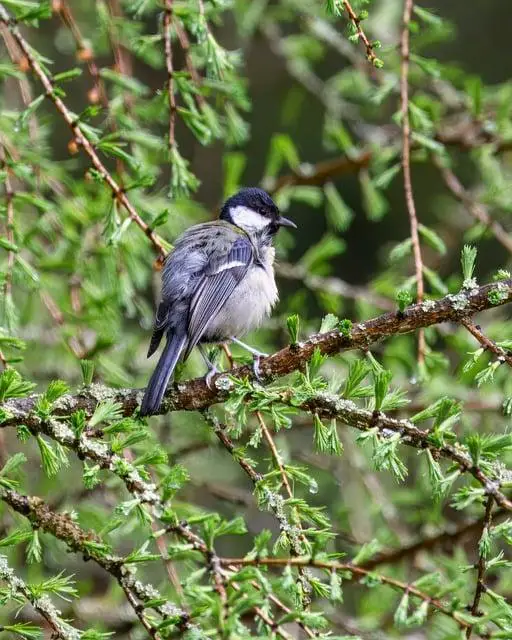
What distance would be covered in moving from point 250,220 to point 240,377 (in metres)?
1.54

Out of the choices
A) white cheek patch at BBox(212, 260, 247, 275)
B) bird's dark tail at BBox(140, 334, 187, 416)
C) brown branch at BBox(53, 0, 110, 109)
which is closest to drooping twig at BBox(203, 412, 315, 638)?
bird's dark tail at BBox(140, 334, 187, 416)

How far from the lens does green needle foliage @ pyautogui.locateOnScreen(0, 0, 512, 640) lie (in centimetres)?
177

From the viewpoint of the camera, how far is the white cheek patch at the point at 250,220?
3.65m

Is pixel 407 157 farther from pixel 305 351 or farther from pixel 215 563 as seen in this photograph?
pixel 215 563

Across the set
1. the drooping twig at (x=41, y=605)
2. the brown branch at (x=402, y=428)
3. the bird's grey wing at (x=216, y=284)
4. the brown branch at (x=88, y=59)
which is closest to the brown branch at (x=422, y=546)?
the bird's grey wing at (x=216, y=284)

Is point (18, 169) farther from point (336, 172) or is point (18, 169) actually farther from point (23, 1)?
point (336, 172)

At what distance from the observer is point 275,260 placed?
145 inches

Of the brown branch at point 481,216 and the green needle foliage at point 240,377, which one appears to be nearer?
the green needle foliage at point 240,377

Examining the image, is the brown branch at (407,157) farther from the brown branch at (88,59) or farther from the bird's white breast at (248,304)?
the brown branch at (88,59)

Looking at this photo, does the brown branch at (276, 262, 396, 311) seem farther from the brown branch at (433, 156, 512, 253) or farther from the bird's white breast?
the brown branch at (433, 156, 512, 253)

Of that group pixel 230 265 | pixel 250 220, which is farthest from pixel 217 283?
pixel 250 220

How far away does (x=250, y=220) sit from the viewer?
3.67 meters

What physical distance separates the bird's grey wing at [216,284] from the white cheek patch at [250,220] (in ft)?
0.68

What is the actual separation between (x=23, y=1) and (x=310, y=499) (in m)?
2.94
